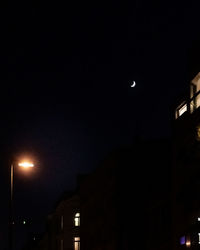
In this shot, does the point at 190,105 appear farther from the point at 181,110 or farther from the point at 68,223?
the point at 68,223

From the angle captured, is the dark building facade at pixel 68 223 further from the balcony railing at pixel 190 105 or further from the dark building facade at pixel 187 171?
the balcony railing at pixel 190 105

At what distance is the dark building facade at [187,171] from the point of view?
2252 cm

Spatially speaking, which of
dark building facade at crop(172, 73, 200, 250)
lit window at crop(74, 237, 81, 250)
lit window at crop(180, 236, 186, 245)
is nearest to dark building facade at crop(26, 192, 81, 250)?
lit window at crop(74, 237, 81, 250)

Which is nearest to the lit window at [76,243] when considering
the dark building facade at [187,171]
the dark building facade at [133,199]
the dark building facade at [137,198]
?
Result: the dark building facade at [133,199]

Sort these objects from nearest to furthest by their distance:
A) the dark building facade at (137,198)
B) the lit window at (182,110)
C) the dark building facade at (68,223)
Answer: the lit window at (182,110) < the dark building facade at (137,198) < the dark building facade at (68,223)

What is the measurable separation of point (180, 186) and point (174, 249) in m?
3.15

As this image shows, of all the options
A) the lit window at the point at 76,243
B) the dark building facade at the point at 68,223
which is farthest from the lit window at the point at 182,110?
the lit window at the point at 76,243

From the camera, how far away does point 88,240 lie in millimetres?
47812

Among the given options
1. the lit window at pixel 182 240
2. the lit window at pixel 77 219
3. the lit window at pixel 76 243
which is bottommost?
the lit window at pixel 76 243

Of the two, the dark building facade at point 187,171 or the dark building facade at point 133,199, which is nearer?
the dark building facade at point 187,171

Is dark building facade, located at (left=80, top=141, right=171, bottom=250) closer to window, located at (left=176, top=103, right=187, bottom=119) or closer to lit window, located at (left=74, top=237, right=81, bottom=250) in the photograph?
window, located at (left=176, top=103, right=187, bottom=119)

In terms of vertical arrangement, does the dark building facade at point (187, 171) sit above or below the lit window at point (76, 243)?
above

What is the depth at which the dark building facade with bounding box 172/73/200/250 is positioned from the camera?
73.9ft

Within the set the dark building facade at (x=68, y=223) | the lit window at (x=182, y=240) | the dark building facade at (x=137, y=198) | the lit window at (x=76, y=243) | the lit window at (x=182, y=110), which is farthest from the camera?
the dark building facade at (x=68, y=223)
